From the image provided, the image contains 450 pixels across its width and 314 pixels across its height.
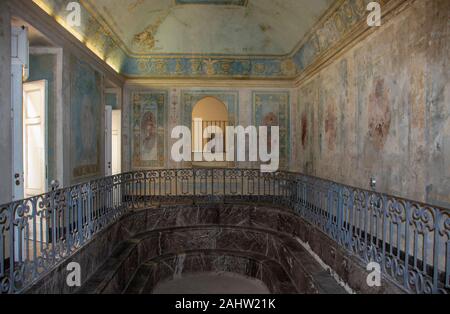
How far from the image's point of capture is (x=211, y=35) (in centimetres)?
1156

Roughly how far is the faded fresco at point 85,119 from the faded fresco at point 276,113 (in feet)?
19.1

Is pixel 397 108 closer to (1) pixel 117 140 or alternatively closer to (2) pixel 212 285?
(2) pixel 212 285

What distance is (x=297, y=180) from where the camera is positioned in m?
8.41

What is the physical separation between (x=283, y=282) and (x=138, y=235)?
146 inches

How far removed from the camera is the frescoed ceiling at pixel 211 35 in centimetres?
830

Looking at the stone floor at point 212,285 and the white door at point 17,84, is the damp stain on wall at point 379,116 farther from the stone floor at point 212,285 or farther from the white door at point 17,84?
the white door at point 17,84

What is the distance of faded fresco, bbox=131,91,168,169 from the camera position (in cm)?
1213

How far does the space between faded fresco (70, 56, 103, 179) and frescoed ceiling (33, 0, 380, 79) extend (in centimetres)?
88

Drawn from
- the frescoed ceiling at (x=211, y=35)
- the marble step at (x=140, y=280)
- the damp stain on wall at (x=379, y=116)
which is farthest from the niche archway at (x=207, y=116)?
the damp stain on wall at (x=379, y=116)

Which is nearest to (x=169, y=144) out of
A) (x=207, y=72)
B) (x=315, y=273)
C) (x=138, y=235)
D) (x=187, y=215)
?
(x=207, y=72)

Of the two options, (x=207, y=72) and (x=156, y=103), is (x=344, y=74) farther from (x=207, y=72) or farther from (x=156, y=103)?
(x=156, y=103)

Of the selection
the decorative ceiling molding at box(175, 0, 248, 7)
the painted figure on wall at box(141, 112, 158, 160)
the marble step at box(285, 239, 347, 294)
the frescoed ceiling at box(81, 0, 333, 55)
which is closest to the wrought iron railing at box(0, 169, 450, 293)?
the marble step at box(285, 239, 347, 294)

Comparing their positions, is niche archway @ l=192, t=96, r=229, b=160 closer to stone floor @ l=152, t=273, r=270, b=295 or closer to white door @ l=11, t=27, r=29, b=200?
stone floor @ l=152, t=273, r=270, b=295

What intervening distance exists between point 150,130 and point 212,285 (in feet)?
22.3
